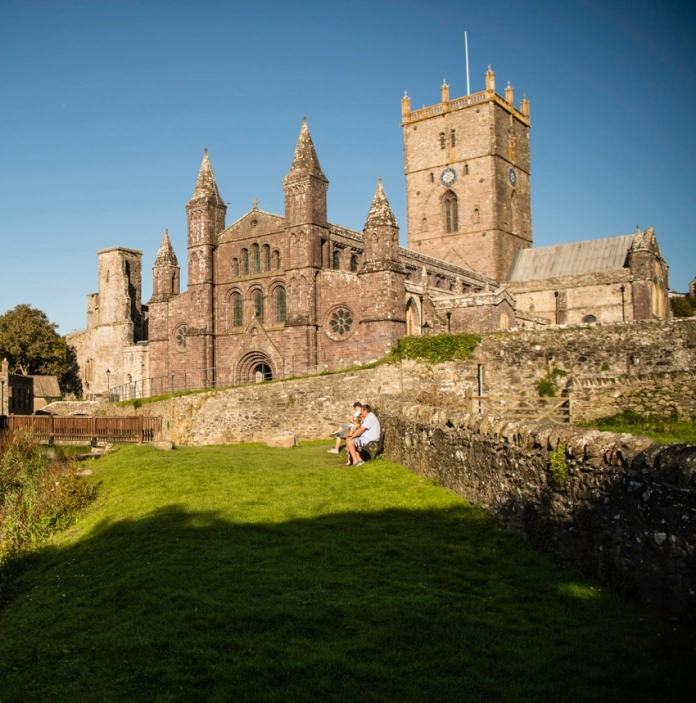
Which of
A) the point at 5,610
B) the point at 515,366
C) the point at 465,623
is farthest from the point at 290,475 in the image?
the point at 515,366

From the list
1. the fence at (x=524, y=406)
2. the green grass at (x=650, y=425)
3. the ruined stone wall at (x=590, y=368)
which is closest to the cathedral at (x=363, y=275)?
the ruined stone wall at (x=590, y=368)

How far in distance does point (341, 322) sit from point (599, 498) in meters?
29.8

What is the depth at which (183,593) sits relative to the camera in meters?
8.43

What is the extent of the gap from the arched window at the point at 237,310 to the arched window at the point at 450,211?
93.0ft

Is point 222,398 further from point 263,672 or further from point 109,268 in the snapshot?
point 109,268

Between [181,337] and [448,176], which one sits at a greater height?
[448,176]

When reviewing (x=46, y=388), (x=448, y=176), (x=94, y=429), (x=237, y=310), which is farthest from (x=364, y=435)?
(x=46, y=388)

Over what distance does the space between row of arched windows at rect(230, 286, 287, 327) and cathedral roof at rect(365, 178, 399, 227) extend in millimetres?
7206

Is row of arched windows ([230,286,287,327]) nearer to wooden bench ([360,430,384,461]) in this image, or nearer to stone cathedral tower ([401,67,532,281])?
wooden bench ([360,430,384,461])

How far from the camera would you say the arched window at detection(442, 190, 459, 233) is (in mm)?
64625

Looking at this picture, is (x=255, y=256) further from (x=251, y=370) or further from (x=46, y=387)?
(x=46, y=387)

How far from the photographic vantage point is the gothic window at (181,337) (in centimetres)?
4333

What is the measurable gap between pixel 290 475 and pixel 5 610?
21.3ft

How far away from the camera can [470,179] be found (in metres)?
63.1
